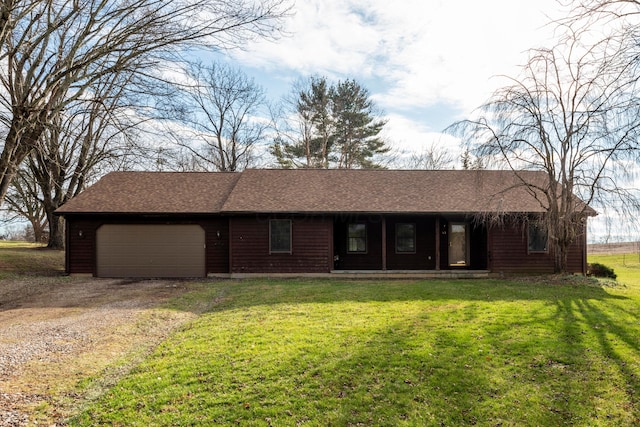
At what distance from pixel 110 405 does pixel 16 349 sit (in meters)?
3.14

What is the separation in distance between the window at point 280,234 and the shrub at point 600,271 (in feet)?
38.0

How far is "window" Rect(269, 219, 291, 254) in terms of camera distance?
15.1 m

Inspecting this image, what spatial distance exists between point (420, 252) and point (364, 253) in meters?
2.26

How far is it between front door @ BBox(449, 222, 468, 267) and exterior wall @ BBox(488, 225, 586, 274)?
55.8 inches

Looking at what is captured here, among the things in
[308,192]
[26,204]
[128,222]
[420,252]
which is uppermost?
[26,204]

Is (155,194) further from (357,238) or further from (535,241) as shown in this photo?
(535,241)

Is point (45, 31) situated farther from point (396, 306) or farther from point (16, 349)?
point (396, 306)

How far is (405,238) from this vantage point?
16141 millimetres

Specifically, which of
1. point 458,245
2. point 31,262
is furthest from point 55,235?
point 458,245

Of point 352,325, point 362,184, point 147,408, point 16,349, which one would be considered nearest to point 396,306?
point 352,325

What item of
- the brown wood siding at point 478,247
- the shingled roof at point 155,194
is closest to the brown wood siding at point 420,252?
the brown wood siding at point 478,247

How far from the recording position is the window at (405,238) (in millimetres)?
16109

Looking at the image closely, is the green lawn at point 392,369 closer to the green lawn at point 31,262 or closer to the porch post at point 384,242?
the porch post at point 384,242

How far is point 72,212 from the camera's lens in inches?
580
